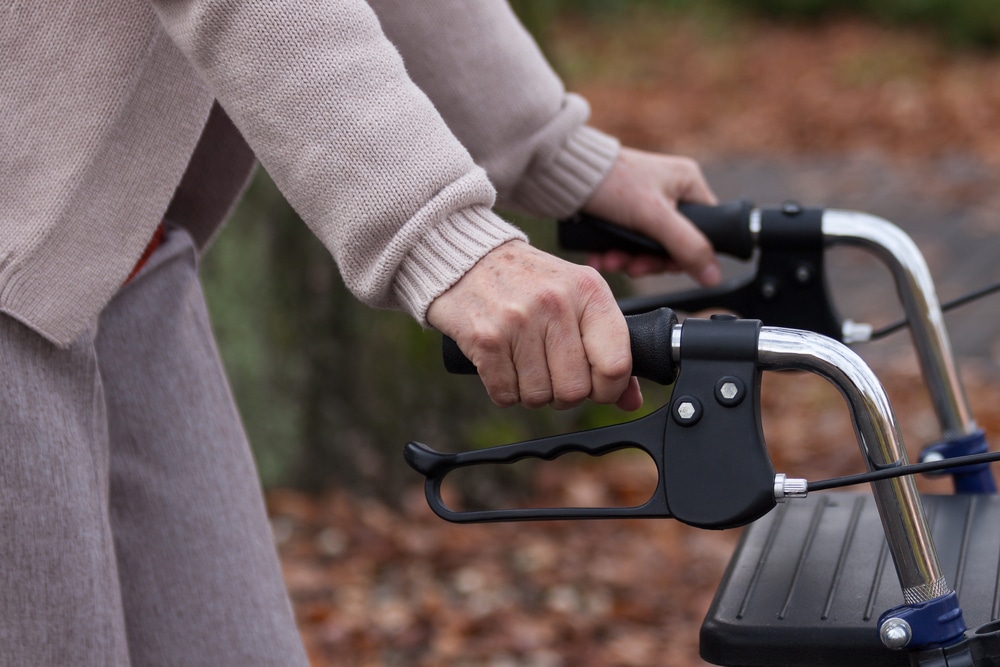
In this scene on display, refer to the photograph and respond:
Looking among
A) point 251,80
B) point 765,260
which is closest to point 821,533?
point 765,260

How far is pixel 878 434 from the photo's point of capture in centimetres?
106

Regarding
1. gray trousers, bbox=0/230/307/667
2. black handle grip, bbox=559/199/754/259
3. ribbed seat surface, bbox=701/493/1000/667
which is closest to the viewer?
ribbed seat surface, bbox=701/493/1000/667

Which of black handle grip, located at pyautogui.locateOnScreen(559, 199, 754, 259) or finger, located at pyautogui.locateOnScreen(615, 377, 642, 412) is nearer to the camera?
finger, located at pyautogui.locateOnScreen(615, 377, 642, 412)

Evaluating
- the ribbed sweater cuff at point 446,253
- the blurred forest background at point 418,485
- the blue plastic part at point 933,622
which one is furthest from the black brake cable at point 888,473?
the blurred forest background at point 418,485

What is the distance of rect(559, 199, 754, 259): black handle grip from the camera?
1.60 m

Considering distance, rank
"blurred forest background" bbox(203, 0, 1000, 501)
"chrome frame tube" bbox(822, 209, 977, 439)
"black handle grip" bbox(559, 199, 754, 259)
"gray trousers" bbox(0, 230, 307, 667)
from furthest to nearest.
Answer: "blurred forest background" bbox(203, 0, 1000, 501), "black handle grip" bbox(559, 199, 754, 259), "chrome frame tube" bbox(822, 209, 977, 439), "gray trousers" bbox(0, 230, 307, 667)

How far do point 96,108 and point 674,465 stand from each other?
66 centimetres

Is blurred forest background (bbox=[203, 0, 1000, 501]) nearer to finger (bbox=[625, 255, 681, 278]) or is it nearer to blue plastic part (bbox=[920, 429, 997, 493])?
finger (bbox=[625, 255, 681, 278])

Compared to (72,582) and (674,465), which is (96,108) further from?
(674,465)

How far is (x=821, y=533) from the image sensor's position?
138 cm

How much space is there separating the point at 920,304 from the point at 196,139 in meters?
0.91

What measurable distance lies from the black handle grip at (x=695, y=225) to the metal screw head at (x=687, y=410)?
60cm

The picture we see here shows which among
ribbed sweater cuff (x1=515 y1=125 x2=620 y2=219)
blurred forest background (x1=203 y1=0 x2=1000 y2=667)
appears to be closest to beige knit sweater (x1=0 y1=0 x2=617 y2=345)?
ribbed sweater cuff (x1=515 y1=125 x2=620 y2=219)

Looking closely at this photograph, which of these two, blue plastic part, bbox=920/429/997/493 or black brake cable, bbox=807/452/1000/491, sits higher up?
black brake cable, bbox=807/452/1000/491
